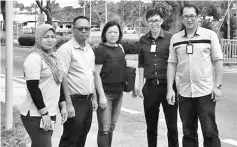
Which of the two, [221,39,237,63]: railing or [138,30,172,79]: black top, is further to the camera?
[221,39,237,63]: railing

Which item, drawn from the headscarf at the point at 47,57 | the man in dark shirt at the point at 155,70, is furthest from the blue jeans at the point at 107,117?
the headscarf at the point at 47,57

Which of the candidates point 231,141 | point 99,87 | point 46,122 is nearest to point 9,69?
point 99,87

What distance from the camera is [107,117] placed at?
16.2 ft

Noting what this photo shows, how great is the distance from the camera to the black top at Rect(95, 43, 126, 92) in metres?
4.80

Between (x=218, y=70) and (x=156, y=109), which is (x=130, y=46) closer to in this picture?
(x=156, y=109)

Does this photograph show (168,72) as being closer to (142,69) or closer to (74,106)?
(142,69)

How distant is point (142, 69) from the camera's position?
5.29 meters

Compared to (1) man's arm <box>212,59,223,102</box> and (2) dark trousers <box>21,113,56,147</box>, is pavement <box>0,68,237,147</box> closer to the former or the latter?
(1) man's arm <box>212,59,223,102</box>

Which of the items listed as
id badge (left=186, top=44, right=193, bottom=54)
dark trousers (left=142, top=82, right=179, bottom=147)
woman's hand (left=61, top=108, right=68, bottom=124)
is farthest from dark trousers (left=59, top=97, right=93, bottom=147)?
id badge (left=186, top=44, right=193, bottom=54)

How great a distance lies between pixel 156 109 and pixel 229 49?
1389 cm

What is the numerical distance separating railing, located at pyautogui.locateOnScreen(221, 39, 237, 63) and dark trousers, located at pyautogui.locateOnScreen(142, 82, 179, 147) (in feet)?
44.8

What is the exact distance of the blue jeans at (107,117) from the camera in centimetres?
491

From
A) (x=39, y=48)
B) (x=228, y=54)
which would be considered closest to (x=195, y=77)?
(x=39, y=48)

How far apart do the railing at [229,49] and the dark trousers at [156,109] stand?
13.6m
